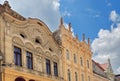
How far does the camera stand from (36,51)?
37.1m

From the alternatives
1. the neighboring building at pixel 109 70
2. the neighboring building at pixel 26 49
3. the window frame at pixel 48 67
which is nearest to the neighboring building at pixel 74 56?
the neighboring building at pixel 26 49

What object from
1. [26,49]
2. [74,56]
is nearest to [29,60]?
[26,49]

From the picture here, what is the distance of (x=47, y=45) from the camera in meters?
40.0

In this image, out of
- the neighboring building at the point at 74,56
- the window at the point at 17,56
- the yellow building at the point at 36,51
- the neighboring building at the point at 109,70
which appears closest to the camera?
the yellow building at the point at 36,51

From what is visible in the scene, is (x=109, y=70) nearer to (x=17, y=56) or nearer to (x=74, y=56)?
(x=74, y=56)

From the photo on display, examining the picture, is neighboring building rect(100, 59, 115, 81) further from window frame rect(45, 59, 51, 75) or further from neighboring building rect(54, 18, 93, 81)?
window frame rect(45, 59, 51, 75)

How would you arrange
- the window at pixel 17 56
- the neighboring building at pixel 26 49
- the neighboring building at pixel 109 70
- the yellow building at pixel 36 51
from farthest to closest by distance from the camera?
1. the neighboring building at pixel 109 70
2. the window at pixel 17 56
3. the yellow building at pixel 36 51
4. the neighboring building at pixel 26 49

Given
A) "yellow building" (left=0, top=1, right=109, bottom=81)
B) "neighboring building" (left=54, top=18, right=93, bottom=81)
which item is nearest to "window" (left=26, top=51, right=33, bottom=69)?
"yellow building" (left=0, top=1, right=109, bottom=81)

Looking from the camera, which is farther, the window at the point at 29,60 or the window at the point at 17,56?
the window at the point at 29,60

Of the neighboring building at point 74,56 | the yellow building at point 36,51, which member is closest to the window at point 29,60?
the yellow building at point 36,51

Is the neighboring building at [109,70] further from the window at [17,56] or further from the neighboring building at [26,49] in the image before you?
the window at [17,56]

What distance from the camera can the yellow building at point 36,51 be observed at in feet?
104

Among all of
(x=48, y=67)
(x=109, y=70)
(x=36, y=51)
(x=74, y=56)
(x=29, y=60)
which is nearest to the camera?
(x=29, y=60)

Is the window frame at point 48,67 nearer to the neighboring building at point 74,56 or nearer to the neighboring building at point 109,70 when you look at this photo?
the neighboring building at point 74,56
